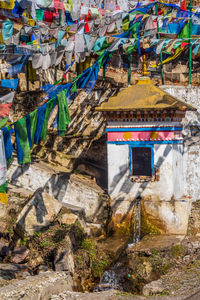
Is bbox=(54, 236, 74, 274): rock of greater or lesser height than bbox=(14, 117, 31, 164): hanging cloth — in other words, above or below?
below

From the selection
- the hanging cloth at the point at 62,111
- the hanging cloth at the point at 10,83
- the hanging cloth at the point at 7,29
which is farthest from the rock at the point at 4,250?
the hanging cloth at the point at 7,29

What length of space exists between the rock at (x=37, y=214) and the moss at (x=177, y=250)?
3148 millimetres

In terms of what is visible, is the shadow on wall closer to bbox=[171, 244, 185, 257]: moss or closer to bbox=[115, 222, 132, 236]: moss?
bbox=[115, 222, 132, 236]: moss

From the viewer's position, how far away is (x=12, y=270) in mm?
6945

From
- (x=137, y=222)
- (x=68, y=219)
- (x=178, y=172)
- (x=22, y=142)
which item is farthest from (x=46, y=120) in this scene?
(x=178, y=172)

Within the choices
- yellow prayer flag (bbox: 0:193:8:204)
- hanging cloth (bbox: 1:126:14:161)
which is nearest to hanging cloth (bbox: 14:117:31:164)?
hanging cloth (bbox: 1:126:14:161)

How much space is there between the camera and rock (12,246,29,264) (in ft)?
25.4

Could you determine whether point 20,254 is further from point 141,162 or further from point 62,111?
point 141,162

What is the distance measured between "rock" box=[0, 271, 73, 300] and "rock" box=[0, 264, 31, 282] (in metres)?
0.71

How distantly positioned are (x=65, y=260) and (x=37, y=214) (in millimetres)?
1596

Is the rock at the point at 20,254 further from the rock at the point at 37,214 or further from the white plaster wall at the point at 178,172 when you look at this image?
the white plaster wall at the point at 178,172

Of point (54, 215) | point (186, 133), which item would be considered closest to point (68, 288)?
point (54, 215)

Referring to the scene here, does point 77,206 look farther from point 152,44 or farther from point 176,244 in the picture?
point 152,44

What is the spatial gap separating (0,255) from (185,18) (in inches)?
477
